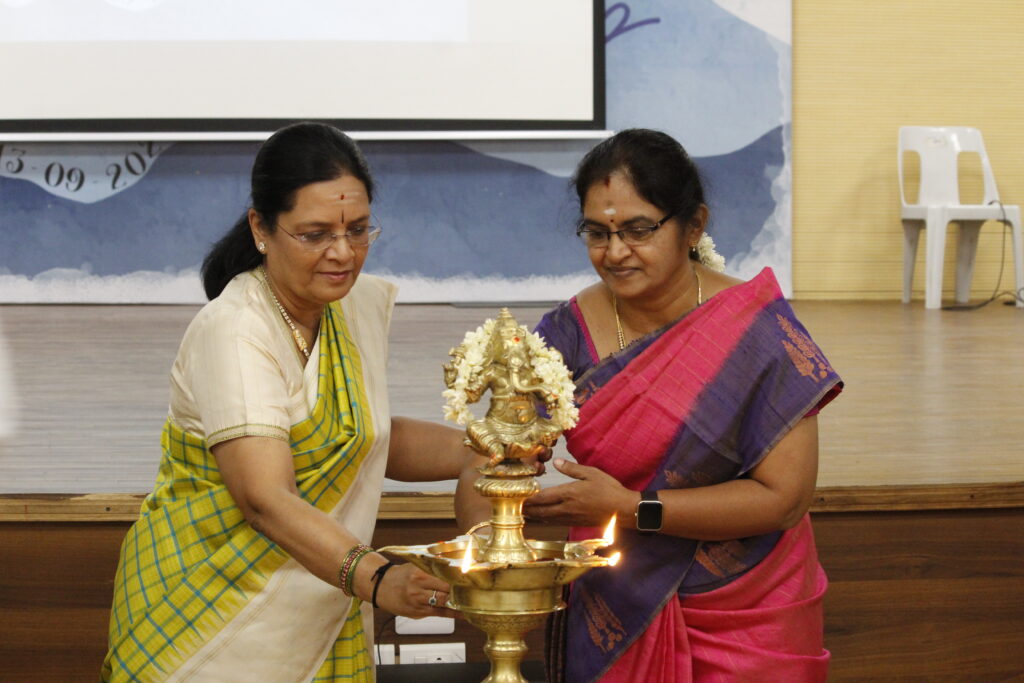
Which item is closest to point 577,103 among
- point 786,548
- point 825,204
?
point 825,204

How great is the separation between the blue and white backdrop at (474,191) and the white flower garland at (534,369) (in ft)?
18.3

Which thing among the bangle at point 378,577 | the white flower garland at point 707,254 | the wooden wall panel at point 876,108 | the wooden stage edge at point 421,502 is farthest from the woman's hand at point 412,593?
the wooden wall panel at point 876,108

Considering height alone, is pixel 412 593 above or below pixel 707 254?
below

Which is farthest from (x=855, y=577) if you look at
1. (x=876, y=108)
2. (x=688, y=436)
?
(x=876, y=108)

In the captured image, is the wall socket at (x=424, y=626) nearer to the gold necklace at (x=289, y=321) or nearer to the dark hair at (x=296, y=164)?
the gold necklace at (x=289, y=321)

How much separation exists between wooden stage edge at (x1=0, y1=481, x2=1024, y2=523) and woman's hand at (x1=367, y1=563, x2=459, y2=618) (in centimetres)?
90

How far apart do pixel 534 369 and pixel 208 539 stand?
82 cm

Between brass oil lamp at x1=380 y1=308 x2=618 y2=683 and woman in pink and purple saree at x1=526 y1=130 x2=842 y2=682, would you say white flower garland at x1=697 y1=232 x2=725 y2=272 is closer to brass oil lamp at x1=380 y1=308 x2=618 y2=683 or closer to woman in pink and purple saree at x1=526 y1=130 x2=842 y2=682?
woman in pink and purple saree at x1=526 y1=130 x2=842 y2=682

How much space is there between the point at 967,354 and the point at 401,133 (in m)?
3.30

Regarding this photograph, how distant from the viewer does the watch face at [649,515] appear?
1.65m

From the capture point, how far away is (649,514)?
1.65 m

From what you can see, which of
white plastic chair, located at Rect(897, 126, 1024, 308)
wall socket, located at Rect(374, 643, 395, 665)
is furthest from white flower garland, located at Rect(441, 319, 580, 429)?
white plastic chair, located at Rect(897, 126, 1024, 308)

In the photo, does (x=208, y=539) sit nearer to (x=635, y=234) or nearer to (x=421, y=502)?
(x=421, y=502)

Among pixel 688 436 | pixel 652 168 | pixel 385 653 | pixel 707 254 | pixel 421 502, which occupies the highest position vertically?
pixel 652 168
